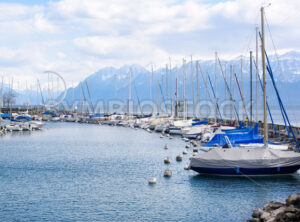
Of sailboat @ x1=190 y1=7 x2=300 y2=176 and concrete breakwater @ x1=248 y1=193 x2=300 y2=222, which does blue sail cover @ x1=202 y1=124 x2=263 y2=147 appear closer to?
sailboat @ x1=190 y1=7 x2=300 y2=176

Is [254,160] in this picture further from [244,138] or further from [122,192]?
[122,192]

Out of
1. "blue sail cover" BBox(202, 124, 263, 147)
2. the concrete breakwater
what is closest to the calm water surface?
the concrete breakwater

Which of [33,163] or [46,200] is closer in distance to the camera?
[46,200]

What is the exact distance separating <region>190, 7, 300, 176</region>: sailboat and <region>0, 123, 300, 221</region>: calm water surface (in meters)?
0.69

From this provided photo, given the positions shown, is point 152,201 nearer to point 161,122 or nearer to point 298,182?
point 298,182

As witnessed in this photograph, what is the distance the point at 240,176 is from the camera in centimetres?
3231

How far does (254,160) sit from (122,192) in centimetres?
1053

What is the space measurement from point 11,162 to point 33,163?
2.74m

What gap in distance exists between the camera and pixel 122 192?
93.6ft

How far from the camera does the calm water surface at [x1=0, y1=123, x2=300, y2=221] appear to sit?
23531mm

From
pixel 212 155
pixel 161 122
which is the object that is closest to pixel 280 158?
pixel 212 155

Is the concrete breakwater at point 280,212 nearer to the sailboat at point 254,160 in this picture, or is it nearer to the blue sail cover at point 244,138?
the sailboat at point 254,160

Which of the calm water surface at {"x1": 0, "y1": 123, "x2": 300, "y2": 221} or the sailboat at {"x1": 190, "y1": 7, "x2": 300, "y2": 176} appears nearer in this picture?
the calm water surface at {"x1": 0, "y1": 123, "x2": 300, "y2": 221}

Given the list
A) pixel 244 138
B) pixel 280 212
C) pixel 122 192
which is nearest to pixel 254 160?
pixel 244 138
